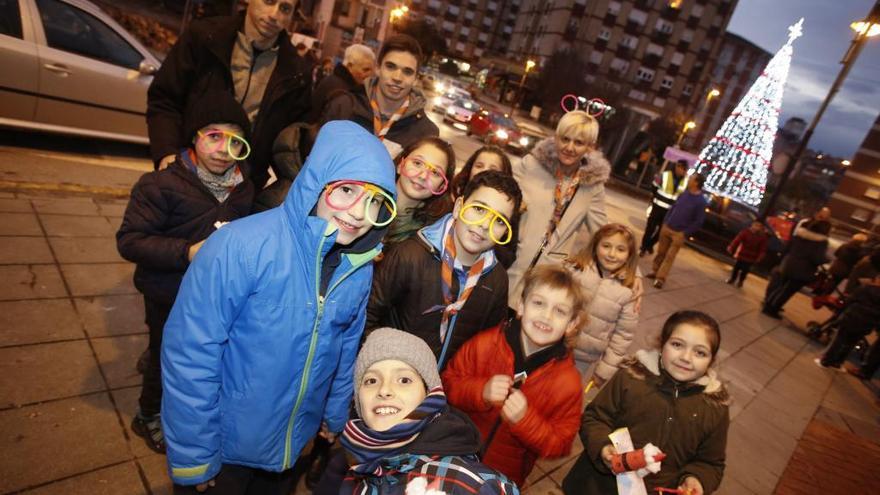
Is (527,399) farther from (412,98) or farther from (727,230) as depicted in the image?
(727,230)

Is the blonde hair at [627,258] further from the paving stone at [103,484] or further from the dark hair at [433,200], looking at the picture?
the paving stone at [103,484]

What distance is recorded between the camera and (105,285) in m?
3.65

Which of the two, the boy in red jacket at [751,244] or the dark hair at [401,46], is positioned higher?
the dark hair at [401,46]

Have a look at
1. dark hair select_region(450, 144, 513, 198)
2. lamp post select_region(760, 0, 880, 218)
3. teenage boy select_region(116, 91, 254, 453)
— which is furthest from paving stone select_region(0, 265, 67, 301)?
lamp post select_region(760, 0, 880, 218)

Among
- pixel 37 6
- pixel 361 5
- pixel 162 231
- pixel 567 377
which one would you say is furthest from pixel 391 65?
pixel 361 5

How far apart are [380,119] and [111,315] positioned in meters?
2.59

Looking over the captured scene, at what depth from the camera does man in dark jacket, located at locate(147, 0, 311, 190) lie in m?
2.78

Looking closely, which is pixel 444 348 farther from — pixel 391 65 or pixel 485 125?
pixel 485 125

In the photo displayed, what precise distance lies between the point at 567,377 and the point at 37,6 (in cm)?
689

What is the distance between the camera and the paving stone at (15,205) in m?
4.07

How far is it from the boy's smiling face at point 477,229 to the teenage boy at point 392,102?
3.06 ft

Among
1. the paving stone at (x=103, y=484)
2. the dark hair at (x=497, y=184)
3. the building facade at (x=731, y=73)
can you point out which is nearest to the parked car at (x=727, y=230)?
the dark hair at (x=497, y=184)

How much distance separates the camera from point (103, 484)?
220 centimetres

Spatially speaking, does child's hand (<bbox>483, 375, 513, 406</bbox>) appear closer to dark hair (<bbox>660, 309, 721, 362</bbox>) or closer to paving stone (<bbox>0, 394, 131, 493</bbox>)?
dark hair (<bbox>660, 309, 721, 362</bbox>)
